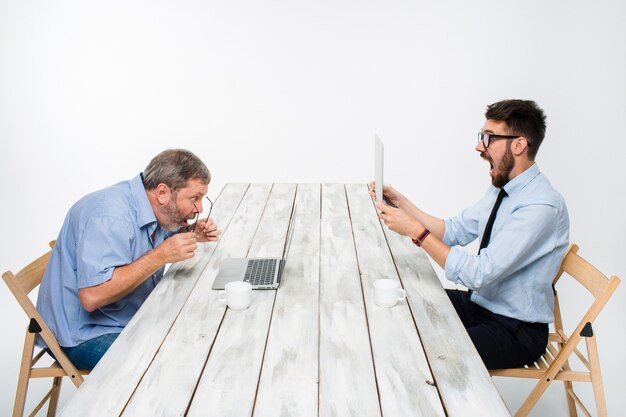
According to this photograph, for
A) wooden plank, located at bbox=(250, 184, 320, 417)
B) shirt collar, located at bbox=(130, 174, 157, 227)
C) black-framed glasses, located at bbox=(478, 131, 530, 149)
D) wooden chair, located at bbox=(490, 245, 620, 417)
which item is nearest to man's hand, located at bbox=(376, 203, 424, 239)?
wooden plank, located at bbox=(250, 184, 320, 417)

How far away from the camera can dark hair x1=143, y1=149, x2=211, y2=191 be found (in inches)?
90.4

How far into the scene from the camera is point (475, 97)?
15.7ft

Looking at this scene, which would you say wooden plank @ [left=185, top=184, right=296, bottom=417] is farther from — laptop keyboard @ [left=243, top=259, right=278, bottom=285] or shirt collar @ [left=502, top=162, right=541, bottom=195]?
shirt collar @ [left=502, top=162, right=541, bottom=195]

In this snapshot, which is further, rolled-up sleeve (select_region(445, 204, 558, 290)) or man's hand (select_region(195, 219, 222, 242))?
man's hand (select_region(195, 219, 222, 242))

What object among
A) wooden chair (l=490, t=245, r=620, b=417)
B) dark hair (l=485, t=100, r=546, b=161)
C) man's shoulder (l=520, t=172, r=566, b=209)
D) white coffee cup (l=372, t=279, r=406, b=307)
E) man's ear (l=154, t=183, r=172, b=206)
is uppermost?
dark hair (l=485, t=100, r=546, b=161)

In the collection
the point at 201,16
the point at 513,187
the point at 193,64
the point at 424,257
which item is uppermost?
the point at 201,16

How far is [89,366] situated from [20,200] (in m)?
3.16

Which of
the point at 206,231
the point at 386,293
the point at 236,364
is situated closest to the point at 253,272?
the point at 206,231

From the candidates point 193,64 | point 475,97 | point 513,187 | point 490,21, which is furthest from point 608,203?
point 193,64

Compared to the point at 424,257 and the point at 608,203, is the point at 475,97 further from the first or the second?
the point at 424,257

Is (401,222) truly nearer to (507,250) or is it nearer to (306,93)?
(507,250)

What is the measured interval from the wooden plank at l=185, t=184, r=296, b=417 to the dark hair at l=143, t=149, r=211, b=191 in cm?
52

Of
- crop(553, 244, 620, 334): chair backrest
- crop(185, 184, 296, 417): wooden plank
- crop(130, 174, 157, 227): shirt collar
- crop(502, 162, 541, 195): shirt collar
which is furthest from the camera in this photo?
crop(502, 162, 541, 195): shirt collar

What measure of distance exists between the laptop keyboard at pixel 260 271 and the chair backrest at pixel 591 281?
1002 millimetres
